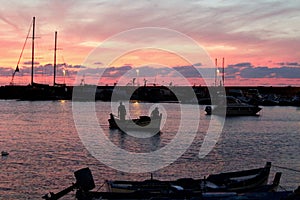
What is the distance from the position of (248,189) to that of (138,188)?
12.9 feet

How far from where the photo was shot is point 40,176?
2456 cm

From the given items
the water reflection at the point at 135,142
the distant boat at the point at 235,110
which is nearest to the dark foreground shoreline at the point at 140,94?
the distant boat at the point at 235,110

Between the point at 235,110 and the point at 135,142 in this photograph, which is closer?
the point at 135,142

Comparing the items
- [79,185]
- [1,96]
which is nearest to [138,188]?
[79,185]

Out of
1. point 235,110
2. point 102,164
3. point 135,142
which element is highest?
point 235,110

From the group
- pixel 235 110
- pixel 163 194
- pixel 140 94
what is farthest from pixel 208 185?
pixel 140 94

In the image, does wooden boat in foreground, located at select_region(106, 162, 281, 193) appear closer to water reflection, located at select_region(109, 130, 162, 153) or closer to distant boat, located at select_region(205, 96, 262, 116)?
water reflection, located at select_region(109, 130, 162, 153)

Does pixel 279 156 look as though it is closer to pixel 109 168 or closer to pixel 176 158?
pixel 176 158

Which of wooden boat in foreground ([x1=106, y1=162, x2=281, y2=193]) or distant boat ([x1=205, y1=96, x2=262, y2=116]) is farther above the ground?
distant boat ([x1=205, y1=96, x2=262, y2=116])

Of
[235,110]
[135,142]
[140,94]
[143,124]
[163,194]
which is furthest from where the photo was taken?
[140,94]

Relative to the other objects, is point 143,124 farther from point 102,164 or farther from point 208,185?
point 208,185

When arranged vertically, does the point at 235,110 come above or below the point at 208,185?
above

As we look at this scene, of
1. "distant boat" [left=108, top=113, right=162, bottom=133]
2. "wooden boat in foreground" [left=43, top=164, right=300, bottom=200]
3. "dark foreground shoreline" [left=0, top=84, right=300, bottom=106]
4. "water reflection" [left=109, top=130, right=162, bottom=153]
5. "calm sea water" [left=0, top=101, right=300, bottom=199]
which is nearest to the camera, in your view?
"wooden boat in foreground" [left=43, top=164, right=300, bottom=200]

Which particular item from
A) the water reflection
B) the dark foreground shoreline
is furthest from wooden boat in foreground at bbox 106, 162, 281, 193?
the dark foreground shoreline
